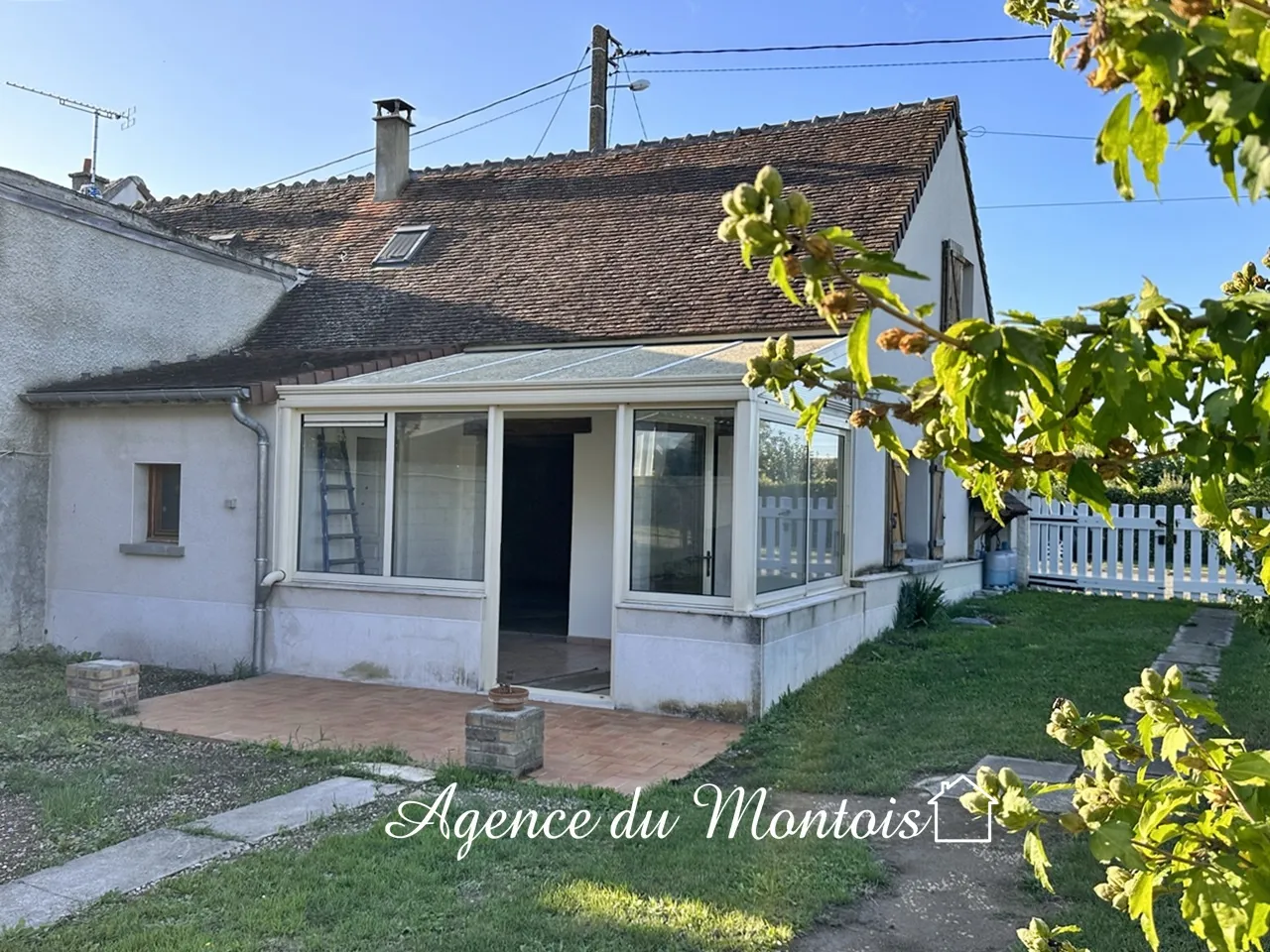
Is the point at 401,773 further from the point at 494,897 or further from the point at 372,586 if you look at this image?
the point at 372,586

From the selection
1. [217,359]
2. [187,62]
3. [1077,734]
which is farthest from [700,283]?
[1077,734]

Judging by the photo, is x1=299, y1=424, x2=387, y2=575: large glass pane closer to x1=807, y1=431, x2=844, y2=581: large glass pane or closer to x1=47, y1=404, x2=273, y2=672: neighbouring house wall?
x1=47, y1=404, x2=273, y2=672: neighbouring house wall

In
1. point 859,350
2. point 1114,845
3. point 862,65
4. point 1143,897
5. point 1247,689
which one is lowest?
point 1247,689

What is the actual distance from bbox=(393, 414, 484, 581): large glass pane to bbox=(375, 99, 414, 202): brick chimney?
943 centimetres

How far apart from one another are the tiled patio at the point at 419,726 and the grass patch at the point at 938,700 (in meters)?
0.54

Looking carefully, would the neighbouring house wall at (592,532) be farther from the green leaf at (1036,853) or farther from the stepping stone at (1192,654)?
→ the green leaf at (1036,853)

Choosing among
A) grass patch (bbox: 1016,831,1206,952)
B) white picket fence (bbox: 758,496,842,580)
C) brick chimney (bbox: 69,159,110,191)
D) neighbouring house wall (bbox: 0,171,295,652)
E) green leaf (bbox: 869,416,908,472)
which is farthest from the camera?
brick chimney (bbox: 69,159,110,191)

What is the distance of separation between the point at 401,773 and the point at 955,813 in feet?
12.3

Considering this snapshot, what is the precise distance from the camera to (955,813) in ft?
20.7

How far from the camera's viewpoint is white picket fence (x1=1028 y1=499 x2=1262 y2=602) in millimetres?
17500

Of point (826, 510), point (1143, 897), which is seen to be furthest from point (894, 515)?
point (1143, 897)

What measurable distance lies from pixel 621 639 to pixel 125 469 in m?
6.64

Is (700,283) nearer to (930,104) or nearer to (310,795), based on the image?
(930,104)

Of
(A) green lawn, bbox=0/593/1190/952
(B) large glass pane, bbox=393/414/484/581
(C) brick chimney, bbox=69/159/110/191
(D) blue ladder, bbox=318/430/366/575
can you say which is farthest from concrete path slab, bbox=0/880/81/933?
(C) brick chimney, bbox=69/159/110/191
